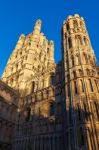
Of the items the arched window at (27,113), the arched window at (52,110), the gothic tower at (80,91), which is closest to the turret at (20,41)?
the gothic tower at (80,91)

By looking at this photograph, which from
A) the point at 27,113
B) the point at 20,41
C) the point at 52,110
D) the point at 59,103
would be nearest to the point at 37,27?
the point at 20,41

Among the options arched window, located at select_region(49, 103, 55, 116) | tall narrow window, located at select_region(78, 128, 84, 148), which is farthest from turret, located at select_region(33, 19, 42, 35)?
tall narrow window, located at select_region(78, 128, 84, 148)

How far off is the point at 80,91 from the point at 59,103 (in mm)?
4463

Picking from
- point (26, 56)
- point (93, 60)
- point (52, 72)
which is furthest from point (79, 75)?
point (26, 56)

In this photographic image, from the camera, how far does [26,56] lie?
42062mm

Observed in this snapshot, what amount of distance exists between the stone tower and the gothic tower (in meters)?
7.77

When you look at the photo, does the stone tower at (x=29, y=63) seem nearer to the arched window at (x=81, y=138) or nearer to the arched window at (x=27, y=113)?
the arched window at (x=27, y=113)

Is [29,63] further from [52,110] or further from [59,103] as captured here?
[59,103]

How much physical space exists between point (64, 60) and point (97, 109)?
11481 millimetres

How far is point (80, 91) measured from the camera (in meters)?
23.0

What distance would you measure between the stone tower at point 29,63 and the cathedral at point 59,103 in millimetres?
255

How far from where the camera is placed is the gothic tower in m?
19.2

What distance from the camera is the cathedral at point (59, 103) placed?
2044 centimetres

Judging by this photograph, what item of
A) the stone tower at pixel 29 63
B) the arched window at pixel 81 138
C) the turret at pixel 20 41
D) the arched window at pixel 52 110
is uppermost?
the turret at pixel 20 41
